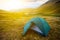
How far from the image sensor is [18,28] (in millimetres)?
2057

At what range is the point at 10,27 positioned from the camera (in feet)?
6.80

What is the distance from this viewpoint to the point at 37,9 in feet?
6.95

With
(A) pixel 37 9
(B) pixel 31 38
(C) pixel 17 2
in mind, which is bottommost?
(B) pixel 31 38

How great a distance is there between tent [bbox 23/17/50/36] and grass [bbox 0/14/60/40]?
0.06 m

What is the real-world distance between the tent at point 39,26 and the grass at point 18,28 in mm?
59

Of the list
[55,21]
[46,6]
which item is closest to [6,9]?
[46,6]

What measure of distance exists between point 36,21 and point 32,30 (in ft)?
0.54

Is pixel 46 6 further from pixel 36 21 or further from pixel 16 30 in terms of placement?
pixel 16 30

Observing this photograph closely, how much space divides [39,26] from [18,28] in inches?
14.2

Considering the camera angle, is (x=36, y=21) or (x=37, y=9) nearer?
(x=36, y=21)

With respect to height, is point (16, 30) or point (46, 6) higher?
point (46, 6)

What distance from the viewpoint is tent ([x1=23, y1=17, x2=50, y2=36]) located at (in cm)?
196

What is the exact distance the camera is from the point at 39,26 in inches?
77.6

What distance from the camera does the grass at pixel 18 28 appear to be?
6.49ft
